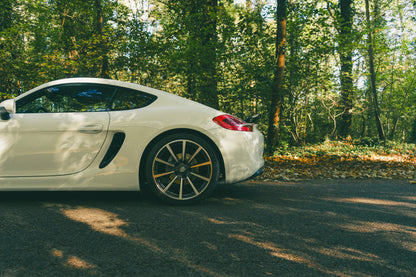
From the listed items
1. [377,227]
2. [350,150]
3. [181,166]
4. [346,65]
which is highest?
[346,65]

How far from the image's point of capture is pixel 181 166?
11.7ft

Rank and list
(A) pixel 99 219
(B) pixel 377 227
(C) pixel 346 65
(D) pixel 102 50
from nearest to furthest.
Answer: (B) pixel 377 227 → (A) pixel 99 219 → (D) pixel 102 50 → (C) pixel 346 65

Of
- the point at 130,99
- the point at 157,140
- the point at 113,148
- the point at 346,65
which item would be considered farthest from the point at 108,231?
the point at 346,65

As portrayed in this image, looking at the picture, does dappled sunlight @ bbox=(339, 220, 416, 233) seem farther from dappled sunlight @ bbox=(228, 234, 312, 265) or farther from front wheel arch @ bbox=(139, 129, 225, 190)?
front wheel arch @ bbox=(139, 129, 225, 190)

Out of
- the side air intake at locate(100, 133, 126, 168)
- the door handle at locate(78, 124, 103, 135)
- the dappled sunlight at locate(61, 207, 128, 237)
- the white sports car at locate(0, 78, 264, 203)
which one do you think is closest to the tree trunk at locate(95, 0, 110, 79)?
the white sports car at locate(0, 78, 264, 203)

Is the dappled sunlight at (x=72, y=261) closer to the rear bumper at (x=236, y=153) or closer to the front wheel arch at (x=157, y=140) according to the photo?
the front wheel arch at (x=157, y=140)

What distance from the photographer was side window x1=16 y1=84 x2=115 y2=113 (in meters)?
3.69

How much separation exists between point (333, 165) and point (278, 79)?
108 inches

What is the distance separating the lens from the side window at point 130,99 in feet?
12.2

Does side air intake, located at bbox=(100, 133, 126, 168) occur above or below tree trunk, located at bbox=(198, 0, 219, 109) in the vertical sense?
below

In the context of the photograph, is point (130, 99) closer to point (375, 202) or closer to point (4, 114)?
point (4, 114)

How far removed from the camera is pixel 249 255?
227 cm

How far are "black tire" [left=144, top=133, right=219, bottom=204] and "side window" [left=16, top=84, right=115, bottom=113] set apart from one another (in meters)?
0.84

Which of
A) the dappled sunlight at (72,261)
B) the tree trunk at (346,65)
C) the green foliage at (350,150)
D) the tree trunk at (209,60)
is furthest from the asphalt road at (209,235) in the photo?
the tree trunk at (346,65)
